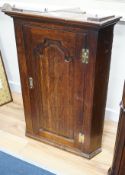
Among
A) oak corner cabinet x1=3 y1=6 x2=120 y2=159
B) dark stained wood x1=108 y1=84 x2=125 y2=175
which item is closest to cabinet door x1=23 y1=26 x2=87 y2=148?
oak corner cabinet x1=3 y1=6 x2=120 y2=159

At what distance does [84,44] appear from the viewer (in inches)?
47.6

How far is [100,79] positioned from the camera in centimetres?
134

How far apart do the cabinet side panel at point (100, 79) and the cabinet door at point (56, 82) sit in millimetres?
80

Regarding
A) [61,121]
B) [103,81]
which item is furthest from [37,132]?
A: [103,81]

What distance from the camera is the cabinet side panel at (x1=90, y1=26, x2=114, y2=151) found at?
1.23 metres

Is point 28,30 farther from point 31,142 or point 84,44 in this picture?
point 31,142

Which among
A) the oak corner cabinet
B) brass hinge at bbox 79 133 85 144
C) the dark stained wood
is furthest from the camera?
brass hinge at bbox 79 133 85 144

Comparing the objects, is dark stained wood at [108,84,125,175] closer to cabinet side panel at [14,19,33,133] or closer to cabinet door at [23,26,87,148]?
cabinet door at [23,26,87,148]

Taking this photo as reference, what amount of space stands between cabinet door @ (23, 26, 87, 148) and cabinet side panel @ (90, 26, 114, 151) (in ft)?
0.26

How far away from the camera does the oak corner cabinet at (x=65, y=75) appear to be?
3.99 ft

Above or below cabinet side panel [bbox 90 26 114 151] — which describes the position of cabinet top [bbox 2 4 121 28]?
above

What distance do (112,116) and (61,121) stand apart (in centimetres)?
60

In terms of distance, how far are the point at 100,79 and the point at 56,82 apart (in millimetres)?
275

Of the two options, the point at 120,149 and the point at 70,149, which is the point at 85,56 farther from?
the point at 70,149
